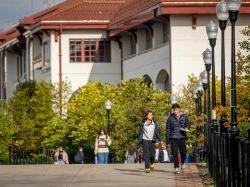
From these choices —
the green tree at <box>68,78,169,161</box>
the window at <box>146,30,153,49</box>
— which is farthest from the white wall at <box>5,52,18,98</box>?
the window at <box>146,30,153,49</box>

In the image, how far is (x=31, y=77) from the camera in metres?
76.7

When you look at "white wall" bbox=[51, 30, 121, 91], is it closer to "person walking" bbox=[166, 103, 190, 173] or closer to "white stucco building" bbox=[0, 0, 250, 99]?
"white stucco building" bbox=[0, 0, 250, 99]

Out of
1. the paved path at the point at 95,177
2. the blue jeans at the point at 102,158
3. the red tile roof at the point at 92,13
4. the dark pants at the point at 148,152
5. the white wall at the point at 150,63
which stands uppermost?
the red tile roof at the point at 92,13

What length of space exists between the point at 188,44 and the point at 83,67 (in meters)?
15.5

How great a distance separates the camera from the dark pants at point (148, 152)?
24.1m

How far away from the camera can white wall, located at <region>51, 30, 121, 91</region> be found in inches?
2729

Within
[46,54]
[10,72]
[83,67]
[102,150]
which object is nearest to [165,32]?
[83,67]

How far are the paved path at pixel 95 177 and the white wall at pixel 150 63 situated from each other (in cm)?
3063

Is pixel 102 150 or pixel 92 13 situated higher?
pixel 92 13

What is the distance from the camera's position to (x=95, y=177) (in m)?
22.5

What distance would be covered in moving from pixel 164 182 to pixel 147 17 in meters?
37.9

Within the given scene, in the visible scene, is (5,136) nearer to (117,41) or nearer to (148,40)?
(148,40)

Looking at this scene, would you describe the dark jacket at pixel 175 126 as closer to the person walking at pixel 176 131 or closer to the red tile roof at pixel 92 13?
the person walking at pixel 176 131

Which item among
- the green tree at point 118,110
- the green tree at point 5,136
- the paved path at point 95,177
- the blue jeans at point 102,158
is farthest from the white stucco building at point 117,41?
the paved path at point 95,177
